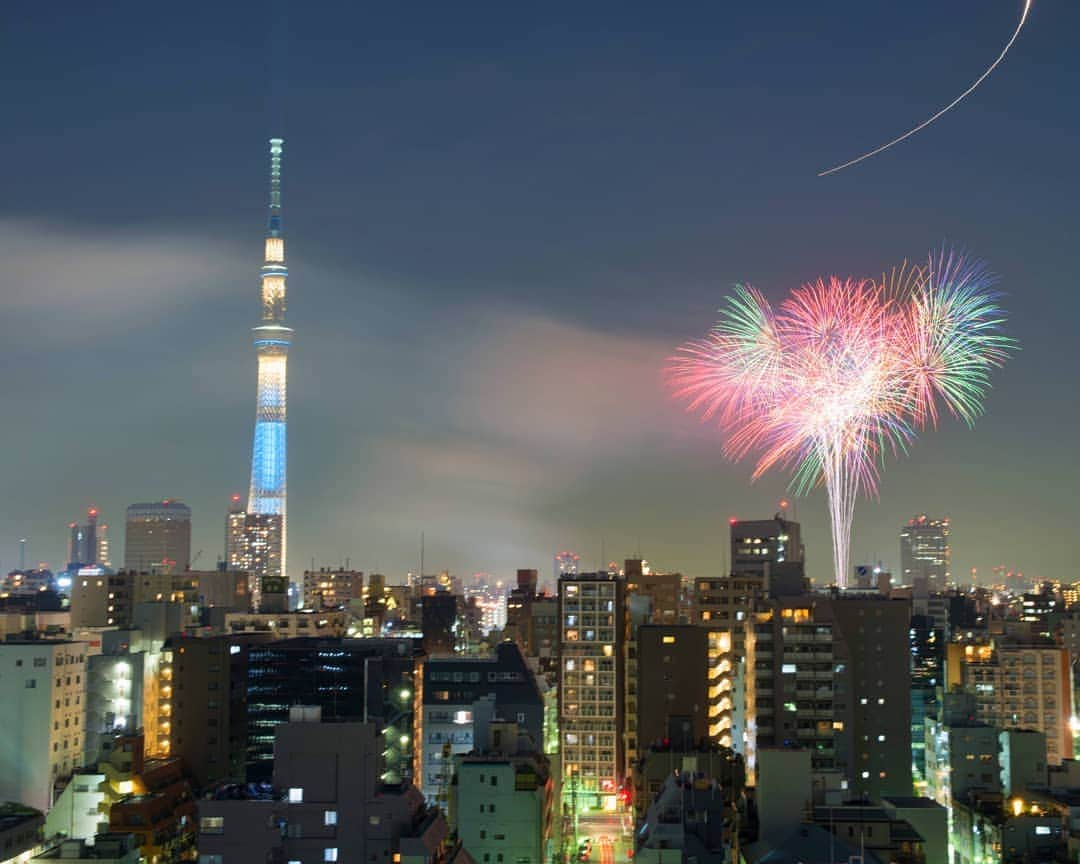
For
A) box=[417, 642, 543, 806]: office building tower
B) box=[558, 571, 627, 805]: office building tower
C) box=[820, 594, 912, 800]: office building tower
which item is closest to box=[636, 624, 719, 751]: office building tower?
box=[417, 642, 543, 806]: office building tower

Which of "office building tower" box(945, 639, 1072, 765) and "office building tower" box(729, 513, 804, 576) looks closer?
"office building tower" box(945, 639, 1072, 765)

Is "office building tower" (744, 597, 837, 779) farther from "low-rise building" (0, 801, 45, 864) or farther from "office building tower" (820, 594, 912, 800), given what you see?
"low-rise building" (0, 801, 45, 864)

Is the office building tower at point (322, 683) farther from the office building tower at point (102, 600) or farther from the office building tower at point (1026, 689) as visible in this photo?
the office building tower at point (102, 600)

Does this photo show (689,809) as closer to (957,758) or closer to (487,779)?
(487,779)

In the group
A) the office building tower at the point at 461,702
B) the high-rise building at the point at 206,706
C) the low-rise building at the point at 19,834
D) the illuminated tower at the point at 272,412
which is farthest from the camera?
the illuminated tower at the point at 272,412

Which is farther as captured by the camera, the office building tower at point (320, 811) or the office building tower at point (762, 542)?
the office building tower at point (762, 542)

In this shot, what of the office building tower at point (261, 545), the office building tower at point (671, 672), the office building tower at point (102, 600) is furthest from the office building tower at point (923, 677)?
the office building tower at point (261, 545)

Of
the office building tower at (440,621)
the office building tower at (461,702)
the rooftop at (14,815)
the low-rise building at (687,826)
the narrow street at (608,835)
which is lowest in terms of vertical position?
the narrow street at (608,835)

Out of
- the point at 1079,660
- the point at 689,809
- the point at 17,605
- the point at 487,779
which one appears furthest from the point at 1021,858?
the point at 17,605
